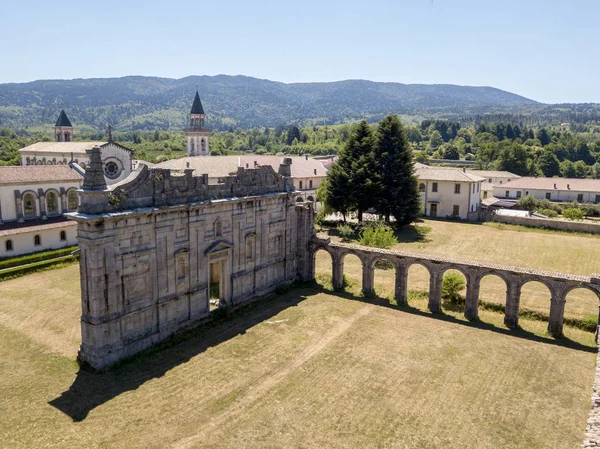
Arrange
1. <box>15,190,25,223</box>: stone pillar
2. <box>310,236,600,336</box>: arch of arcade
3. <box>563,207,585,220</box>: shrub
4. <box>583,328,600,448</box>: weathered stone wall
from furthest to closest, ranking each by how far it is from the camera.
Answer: <box>563,207,585,220</box>: shrub < <box>15,190,25,223</box>: stone pillar < <box>310,236,600,336</box>: arch of arcade < <box>583,328,600,448</box>: weathered stone wall

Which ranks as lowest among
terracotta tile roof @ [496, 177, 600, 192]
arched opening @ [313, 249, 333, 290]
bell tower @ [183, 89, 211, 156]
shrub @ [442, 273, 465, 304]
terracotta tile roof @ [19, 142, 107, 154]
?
arched opening @ [313, 249, 333, 290]

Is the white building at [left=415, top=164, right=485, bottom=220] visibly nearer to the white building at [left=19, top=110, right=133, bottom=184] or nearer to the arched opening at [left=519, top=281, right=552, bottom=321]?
the arched opening at [left=519, top=281, right=552, bottom=321]

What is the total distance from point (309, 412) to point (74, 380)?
10068mm

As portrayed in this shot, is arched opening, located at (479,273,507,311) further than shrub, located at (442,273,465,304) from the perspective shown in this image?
No

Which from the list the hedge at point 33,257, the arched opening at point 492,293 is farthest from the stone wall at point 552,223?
the hedge at point 33,257

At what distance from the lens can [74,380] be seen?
19391 millimetres

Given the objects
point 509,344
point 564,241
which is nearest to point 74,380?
point 509,344

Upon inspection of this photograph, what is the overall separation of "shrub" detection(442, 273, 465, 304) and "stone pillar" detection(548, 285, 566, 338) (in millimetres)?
5928

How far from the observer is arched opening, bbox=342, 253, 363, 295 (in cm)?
3219

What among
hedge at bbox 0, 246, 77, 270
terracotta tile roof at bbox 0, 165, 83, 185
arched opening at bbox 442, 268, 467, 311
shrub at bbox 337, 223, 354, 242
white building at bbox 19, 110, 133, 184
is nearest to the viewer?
arched opening at bbox 442, 268, 467, 311

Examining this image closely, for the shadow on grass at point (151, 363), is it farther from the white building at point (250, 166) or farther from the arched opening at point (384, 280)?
the white building at point (250, 166)

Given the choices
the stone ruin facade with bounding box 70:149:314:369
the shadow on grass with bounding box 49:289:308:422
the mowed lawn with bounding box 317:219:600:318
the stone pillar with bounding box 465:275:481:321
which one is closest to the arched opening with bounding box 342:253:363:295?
the mowed lawn with bounding box 317:219:600:318

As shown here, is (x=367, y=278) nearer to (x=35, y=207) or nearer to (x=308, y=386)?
(x=308, y=386)

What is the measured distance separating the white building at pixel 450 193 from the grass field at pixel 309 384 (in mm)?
36390
